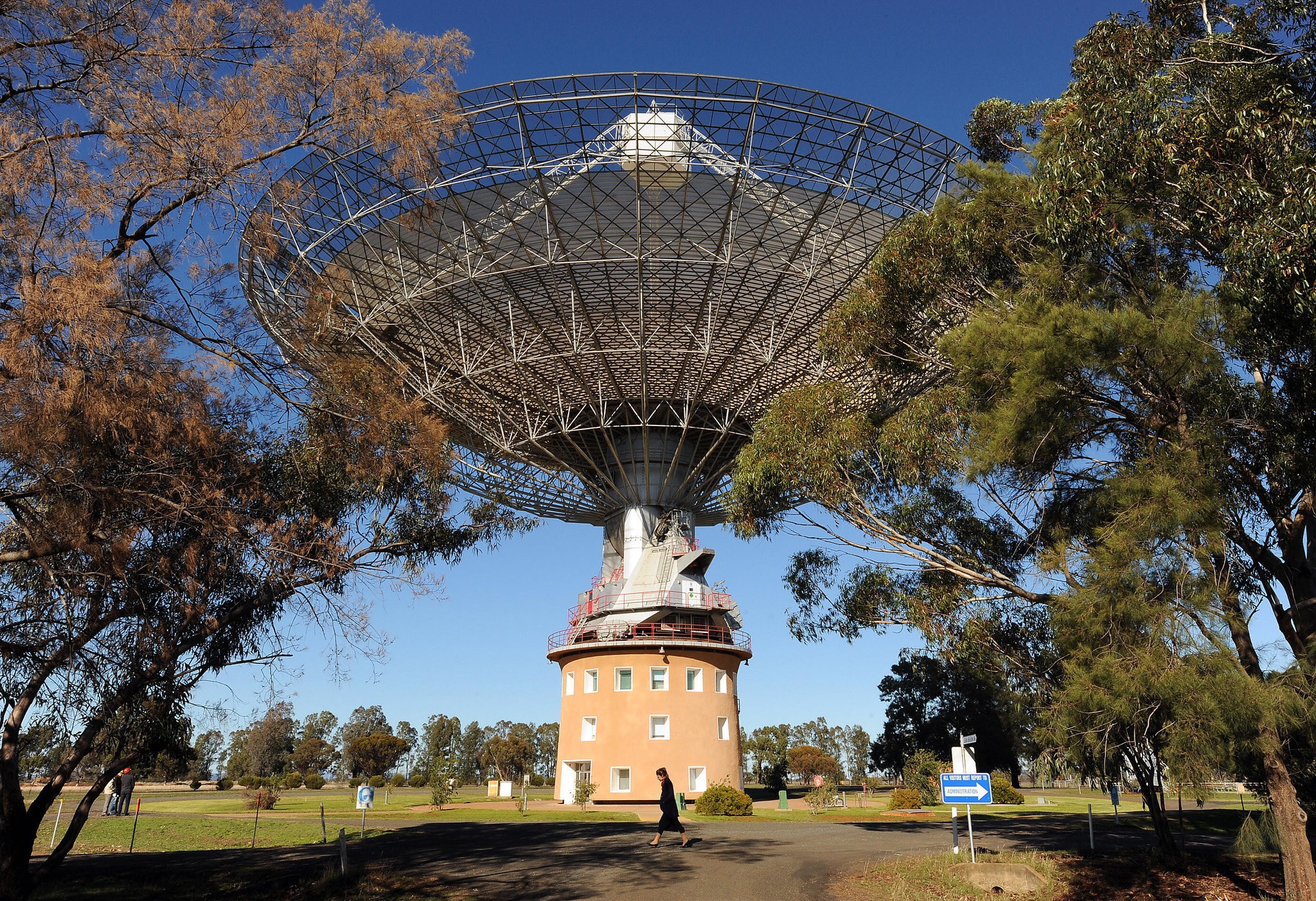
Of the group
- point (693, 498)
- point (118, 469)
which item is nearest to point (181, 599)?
point (118, 469)

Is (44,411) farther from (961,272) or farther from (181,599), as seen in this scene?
(961,272)

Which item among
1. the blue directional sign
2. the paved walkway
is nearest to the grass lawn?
the paved walkway

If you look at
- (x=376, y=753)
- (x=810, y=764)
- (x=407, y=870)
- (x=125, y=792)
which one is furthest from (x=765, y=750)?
(x=407, y=870)

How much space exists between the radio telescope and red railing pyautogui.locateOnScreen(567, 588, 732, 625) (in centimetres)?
12

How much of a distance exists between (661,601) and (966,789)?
21565 mm

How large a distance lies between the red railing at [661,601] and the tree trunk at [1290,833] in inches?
944

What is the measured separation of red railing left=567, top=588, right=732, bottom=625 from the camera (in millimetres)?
35219

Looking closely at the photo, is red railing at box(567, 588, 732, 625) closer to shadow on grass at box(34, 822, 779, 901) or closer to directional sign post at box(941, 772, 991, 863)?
shadow on grass at box(34, 822, 779, 901)

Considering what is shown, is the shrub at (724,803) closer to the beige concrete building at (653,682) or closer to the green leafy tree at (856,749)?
the beige concrete building at (653,682)

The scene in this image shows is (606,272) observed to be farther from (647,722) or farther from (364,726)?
(364,726)

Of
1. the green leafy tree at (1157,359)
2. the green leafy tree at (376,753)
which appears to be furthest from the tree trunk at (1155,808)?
the green leafy tree at (376,753)

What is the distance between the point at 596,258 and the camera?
2591cm

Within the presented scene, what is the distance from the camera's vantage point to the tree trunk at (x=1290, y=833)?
12078 millimetres

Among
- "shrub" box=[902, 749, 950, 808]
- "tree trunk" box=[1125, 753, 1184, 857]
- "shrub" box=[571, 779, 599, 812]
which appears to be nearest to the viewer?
"tree trunk" box=[1125, 753, 1184, 857]
